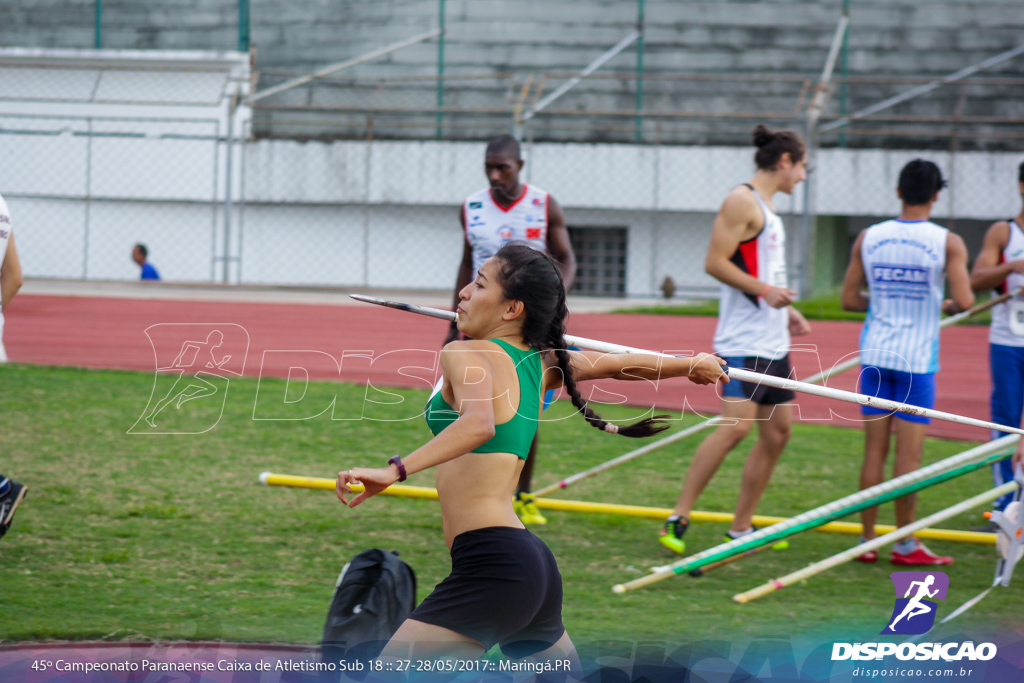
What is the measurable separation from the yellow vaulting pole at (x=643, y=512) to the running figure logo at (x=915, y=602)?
0.83 m

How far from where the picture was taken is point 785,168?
5.08 metres

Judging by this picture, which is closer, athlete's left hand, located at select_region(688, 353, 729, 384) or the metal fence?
athlete's left hand, located at select_region(688, 353, 729, 384)

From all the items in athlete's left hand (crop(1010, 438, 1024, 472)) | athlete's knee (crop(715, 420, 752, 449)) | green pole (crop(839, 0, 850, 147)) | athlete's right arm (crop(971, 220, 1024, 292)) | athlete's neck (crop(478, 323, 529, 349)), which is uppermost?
green pole (crop(839, 0, 850, 147))

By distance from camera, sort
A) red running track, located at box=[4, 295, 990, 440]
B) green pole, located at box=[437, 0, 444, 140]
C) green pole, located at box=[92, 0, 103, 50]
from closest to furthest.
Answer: red running track, located at box=[4, 295, 990, 440] → green pole, located at box=[437, 0, 444, 140] → green pole, located at box=[92, 0, 103, 50]

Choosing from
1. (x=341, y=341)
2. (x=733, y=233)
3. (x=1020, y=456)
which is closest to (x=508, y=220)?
(x=733, y=233)

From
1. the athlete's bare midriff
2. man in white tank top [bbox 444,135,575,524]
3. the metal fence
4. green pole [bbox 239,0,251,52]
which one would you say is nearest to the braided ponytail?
the athlete's bare midriff

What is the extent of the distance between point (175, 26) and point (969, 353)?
1725 centimetres

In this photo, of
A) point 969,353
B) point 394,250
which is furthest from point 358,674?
point 394,250

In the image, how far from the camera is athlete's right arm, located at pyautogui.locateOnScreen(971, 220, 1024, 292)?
17.9 ft

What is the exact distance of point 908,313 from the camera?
197 inches

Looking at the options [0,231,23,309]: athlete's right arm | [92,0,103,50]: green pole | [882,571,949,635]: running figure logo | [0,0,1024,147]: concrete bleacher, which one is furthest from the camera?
[92,0,103,50]: green pole

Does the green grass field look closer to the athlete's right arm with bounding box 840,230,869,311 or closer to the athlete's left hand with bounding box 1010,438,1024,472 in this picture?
the athlete's left hand with bounding box 1010,438,1024,472

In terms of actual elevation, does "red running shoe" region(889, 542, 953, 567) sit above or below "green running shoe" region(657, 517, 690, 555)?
below

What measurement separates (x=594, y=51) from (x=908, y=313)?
17.3m
